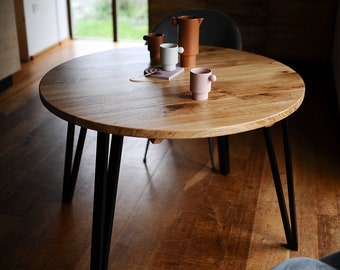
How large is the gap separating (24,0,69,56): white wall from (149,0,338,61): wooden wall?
1029 mm

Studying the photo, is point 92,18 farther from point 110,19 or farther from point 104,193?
point 104,193

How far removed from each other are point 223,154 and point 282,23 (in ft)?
6.85

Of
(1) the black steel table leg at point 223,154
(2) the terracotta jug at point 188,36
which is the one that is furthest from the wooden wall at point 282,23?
(2) the terracotta jug at point 188,36

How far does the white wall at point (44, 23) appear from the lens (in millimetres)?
4176

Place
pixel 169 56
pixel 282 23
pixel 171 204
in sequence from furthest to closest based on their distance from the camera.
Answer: pixel 282 23 → pixel 171 204 → pixel 169 56

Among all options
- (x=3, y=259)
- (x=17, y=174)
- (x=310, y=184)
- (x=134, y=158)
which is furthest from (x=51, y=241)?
(x=310, y=184)

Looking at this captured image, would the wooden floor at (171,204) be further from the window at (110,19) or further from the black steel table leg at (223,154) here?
the window at (110,19)

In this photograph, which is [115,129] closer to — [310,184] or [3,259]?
[3,259]

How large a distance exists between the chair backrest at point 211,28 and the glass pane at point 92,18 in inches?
102

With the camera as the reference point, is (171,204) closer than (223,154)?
Yes

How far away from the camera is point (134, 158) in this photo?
8.16 ft

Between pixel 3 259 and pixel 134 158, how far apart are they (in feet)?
3.02

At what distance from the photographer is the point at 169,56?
168 cm

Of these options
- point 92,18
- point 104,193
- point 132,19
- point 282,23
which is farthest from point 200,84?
point 92,18
